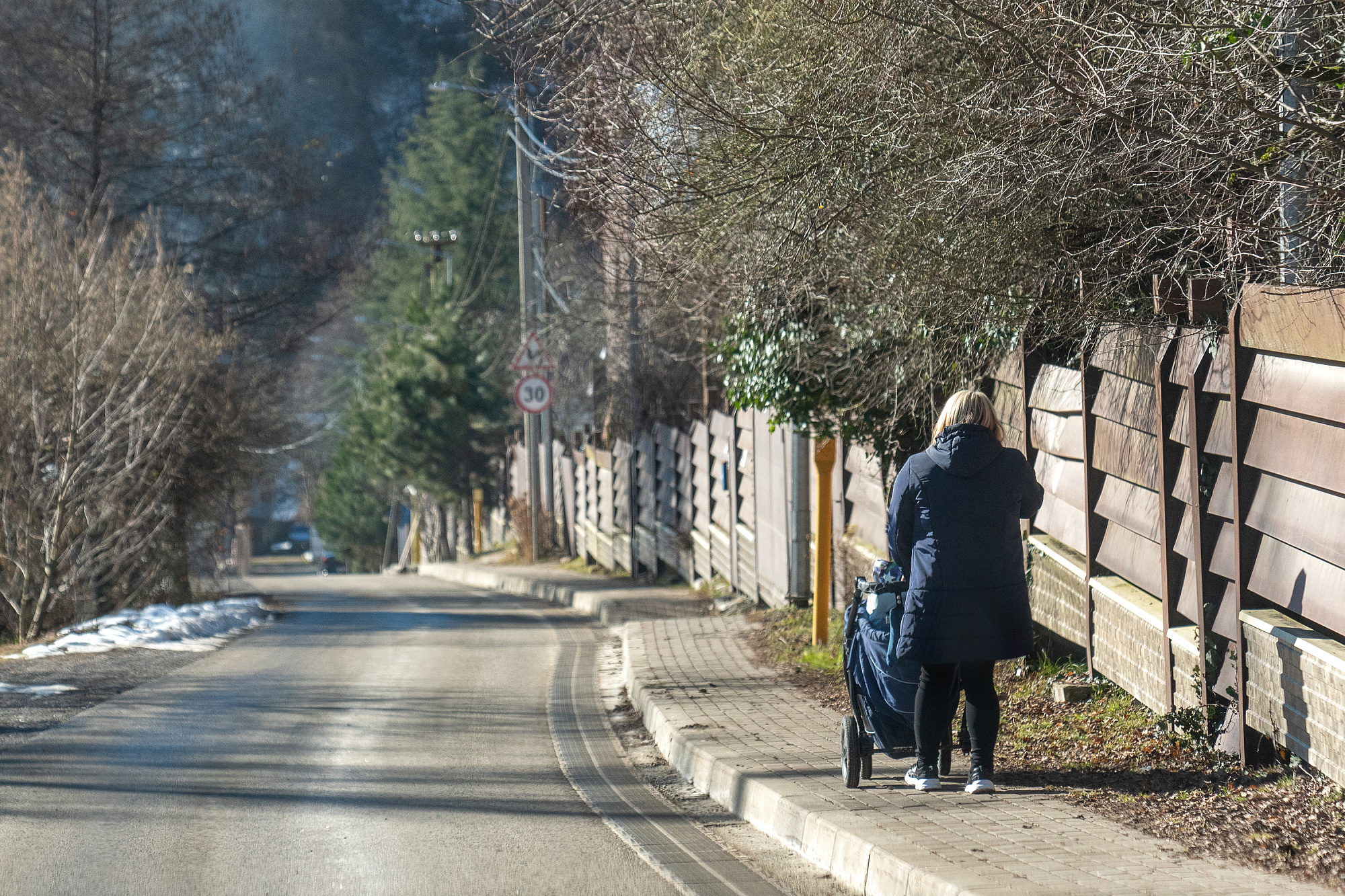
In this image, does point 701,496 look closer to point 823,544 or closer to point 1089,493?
point 823,544

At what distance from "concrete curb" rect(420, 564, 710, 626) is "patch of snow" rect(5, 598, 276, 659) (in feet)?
13.4

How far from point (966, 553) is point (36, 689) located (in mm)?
7110

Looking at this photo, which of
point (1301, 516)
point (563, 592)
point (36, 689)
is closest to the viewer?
point (1301, 516)

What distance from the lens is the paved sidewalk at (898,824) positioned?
4.08 metres

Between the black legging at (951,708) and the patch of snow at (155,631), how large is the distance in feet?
27.8

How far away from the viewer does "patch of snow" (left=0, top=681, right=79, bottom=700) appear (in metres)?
8.87

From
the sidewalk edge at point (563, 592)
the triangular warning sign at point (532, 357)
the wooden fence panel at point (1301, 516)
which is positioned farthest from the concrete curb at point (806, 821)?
the triangular warning sign at point (532, 357)

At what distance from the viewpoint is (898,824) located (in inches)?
193

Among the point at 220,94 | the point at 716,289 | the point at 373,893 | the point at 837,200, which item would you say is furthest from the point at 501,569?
the point at 373,893

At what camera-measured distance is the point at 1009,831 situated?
4.73 meters

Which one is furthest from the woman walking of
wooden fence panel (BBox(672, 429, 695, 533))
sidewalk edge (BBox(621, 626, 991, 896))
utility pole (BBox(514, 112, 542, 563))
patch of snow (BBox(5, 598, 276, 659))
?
utility pole (BBox(514, 112, 542, 563))

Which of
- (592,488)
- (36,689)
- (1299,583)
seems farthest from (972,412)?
(592,488)

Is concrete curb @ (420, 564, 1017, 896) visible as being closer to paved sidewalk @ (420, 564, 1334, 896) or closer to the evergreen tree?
paved sidewalk @ (420, 564, 1334, 896)

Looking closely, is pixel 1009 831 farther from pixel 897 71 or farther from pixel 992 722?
pixel 897 71
